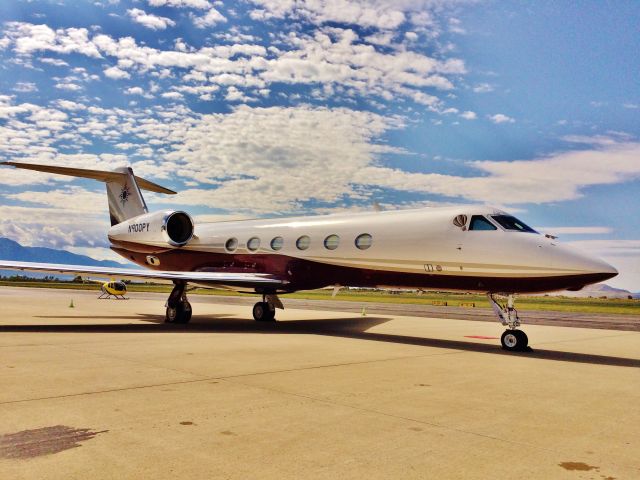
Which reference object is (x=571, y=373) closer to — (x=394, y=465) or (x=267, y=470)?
(x=394, y=465)

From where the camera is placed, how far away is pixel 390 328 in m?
16.1

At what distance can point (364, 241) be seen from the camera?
1359 centimetres

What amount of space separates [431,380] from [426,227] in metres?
5.64

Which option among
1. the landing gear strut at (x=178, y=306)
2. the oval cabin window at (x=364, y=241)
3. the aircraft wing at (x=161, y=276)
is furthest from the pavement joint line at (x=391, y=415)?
the landing gear strut at (x=178, y=306)

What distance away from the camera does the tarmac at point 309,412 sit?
3.79m

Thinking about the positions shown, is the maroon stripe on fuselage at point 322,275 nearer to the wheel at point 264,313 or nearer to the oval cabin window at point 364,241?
the oval cabin window at point 364,241

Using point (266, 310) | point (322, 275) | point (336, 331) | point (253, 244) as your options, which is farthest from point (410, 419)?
point (266, 310)

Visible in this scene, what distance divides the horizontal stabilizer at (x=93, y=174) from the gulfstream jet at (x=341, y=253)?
0.05 m

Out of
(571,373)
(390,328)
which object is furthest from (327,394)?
(390,328)

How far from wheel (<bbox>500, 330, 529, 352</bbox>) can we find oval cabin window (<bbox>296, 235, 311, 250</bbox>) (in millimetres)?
6211

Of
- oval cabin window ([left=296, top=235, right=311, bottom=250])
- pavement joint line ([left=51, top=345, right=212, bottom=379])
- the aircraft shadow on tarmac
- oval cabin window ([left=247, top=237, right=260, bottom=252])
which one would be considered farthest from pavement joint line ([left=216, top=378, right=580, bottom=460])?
→ oval cabin window ([left=247, top=237, right=260, bottom=252])

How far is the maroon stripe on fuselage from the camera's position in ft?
34.3

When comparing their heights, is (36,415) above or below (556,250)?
below

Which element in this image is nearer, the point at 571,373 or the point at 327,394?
the point at 327,394
